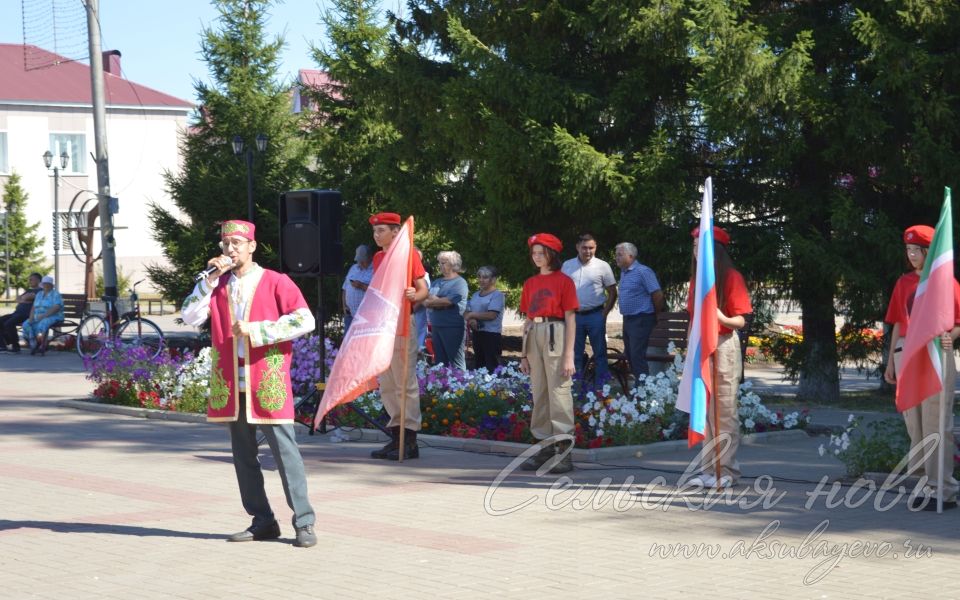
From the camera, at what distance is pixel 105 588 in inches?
260

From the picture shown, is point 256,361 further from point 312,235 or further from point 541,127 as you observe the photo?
point 541,127

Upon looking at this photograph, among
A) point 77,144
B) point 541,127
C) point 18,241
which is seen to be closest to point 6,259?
point 18,241

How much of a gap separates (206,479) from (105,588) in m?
3.82

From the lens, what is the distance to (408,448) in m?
11.5

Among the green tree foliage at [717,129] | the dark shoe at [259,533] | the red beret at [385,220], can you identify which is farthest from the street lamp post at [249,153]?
the dark shoe at [259,533]

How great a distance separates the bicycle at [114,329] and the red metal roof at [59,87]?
3565 cm

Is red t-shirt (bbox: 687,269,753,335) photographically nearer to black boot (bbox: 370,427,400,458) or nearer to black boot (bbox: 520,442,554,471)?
black boot (bbox: 520,442,554,471)

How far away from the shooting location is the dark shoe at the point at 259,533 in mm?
7840

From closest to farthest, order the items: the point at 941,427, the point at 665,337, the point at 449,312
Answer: the point at 941,427, the point at 665,337, the point at 449,312

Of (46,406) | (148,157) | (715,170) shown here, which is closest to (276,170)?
(46,406)

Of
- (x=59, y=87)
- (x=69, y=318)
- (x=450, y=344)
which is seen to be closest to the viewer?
(x=450, y=344)

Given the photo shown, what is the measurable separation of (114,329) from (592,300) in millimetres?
9962

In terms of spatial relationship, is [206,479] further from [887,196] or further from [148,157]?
[148,157]

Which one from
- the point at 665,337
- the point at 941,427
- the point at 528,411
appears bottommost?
the point at 528,411
